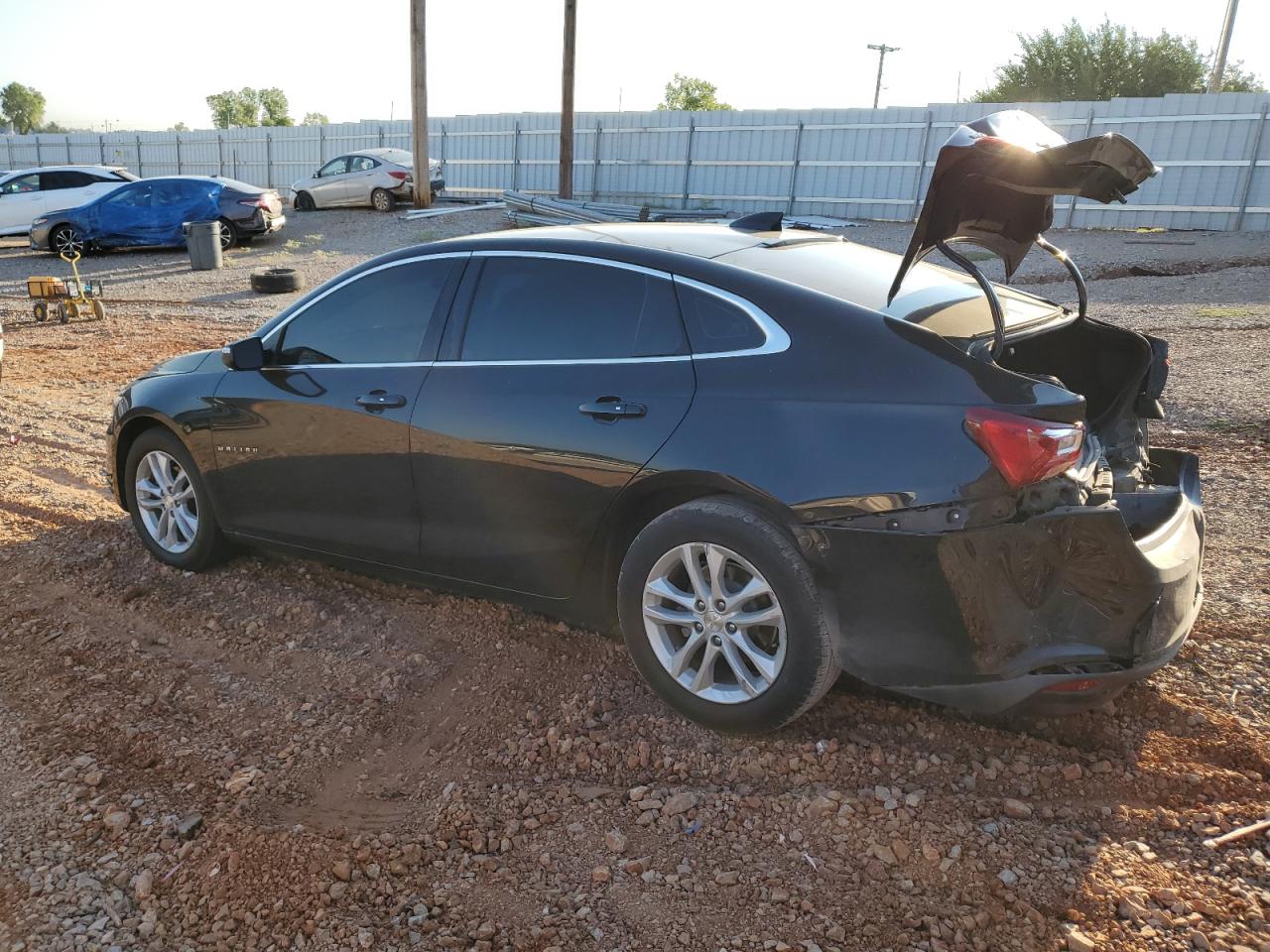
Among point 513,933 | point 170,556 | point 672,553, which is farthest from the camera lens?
point 170,556

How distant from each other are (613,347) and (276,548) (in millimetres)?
2041

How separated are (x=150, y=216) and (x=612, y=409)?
21457mm

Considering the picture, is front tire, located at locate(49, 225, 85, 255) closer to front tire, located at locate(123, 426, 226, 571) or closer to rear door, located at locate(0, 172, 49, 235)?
rear door, located at locate(0, 172, 49, 235)

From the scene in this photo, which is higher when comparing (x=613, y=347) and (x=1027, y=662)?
(x=613, y=347)

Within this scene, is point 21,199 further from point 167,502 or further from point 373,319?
point 373,319

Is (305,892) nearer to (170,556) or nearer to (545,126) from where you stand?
(170,556)

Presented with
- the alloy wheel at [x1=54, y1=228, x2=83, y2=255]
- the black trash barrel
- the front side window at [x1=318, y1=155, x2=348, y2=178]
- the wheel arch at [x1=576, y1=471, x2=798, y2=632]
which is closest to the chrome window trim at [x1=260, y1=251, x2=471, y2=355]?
the wheel arch at [x1=576, y1=471, x2=798, y2=632]

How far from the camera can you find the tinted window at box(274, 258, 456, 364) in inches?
163

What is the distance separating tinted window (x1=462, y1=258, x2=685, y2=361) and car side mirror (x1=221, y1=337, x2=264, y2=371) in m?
A: 1.15

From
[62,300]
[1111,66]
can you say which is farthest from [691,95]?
[62,300]

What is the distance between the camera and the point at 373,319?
430 cm

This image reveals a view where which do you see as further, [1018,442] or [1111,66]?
[1111,66]

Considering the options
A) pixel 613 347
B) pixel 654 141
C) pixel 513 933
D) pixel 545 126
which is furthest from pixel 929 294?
pixel 545 126

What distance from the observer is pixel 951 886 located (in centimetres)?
266
